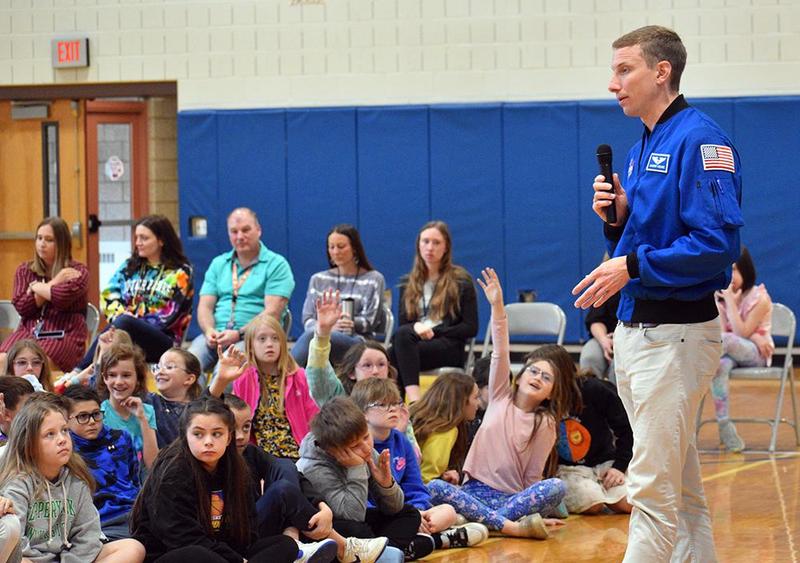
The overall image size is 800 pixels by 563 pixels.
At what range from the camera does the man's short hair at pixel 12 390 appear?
14.8 feet

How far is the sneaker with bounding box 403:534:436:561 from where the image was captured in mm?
4641

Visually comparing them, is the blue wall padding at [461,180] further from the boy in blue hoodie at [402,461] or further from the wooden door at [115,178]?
the boy in blue hoodie at [402,461]

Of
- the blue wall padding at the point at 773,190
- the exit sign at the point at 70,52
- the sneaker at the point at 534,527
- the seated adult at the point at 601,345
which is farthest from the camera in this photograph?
the exit sign at the point at 70,52

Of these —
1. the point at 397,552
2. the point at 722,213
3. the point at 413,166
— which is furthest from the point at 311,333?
the point at 722,213

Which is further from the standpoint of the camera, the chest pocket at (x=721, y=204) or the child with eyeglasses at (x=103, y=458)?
the child with eyeglasses at (x=103, y=458)

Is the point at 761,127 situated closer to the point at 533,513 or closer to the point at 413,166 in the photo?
the point at 413,166

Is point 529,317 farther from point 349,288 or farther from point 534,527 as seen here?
point 534,527

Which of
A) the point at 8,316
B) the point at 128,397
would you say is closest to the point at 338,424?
the point at 128,397

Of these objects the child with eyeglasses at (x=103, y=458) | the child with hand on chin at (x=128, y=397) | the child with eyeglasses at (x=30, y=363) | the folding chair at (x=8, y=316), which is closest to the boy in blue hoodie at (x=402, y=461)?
the child with hand on chin at (x=128, y=397)

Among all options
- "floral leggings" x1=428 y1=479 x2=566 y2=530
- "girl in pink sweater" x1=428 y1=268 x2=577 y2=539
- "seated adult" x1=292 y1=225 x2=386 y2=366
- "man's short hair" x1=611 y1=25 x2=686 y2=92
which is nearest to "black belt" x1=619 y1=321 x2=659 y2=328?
"man's short hair" x1=611 y1=25 x2=686 y2=92

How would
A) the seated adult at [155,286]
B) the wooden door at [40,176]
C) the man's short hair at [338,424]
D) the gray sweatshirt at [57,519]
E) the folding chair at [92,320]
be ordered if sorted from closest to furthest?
the gray sweatshirt at [57,519], the man's short hair at [338,424], the seated adult at [155,286], the folding chair at [92,320], the wooden door at [40,176]

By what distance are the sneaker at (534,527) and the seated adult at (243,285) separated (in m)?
2.33

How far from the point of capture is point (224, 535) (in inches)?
161

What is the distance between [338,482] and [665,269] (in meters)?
1.88
